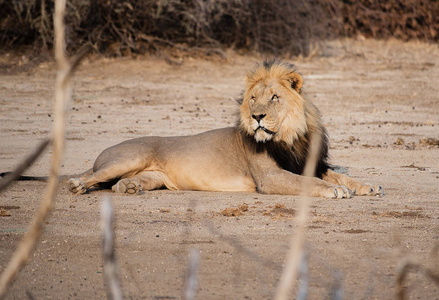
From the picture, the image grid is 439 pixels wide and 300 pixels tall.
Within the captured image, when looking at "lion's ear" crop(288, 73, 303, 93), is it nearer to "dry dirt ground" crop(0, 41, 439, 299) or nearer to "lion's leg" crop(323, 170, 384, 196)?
"lion's leg" crop(323, 170, 384, 196)

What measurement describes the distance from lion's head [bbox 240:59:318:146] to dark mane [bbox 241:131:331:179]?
5 centimetres

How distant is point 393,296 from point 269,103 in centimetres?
260

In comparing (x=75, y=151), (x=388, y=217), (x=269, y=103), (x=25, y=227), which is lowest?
(x=75, y=151)

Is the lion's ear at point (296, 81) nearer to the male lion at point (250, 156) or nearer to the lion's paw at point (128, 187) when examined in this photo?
the male lion at point (250, 156)

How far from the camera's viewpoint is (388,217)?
179 inches

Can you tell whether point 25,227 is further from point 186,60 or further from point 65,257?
point 186,60

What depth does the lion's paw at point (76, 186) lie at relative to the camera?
17.7 ft

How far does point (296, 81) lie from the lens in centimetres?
548

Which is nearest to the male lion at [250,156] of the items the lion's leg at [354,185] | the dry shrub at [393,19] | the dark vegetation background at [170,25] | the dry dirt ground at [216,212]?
the lion's leg at [354,185]

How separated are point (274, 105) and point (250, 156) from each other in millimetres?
443

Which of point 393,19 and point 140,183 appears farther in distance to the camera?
point 393,19

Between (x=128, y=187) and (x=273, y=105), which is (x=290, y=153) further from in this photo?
(x=128, y=187)

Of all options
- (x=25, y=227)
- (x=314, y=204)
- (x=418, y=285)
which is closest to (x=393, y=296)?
(x=418, y=285)

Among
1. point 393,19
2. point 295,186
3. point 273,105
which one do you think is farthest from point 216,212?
point 393,19
